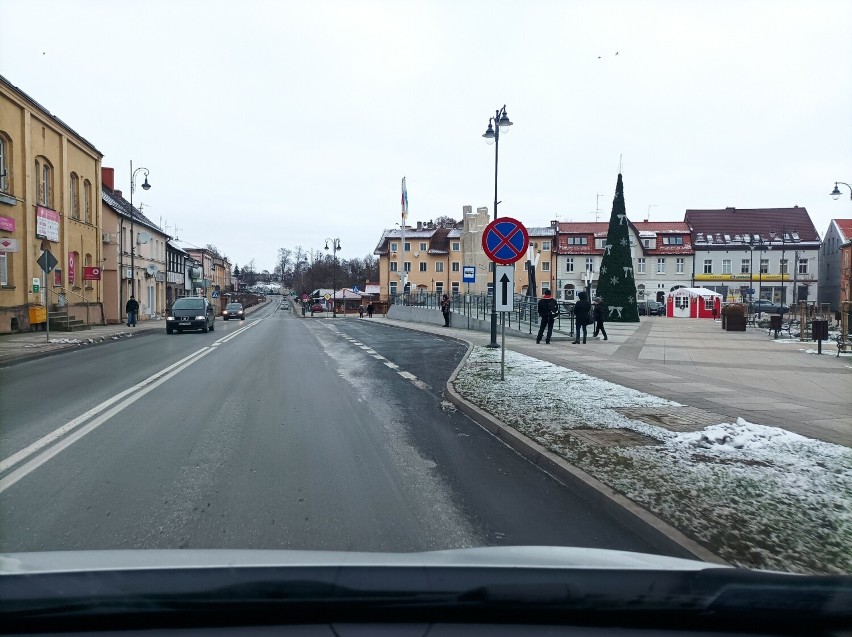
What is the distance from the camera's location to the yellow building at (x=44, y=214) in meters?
26.9

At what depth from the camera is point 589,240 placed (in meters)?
79.3

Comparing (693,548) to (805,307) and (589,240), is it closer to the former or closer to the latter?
(805,307)

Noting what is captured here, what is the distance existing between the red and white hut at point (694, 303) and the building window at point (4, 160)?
44080 millimetres

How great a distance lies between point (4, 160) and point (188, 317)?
9510 millimetres

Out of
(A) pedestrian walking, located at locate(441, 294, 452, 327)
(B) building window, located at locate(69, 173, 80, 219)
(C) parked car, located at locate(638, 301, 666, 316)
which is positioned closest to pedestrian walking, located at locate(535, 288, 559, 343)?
(A) pedestrian walking, located at locate(441, 294, 452, 327)

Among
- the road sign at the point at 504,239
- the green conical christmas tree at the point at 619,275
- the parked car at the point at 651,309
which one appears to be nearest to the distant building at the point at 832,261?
the parked car at the point at 651,309

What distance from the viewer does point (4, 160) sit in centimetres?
2739

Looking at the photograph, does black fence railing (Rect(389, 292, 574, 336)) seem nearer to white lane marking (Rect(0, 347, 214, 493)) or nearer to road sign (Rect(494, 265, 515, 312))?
road sign (Rect(494, 265, 515, 312))

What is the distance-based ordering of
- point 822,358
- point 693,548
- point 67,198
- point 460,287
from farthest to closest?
1. point 460,287
2. point 67,198
3. point 822,358
4. point 693,548

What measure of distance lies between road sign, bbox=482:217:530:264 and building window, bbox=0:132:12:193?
913 inches

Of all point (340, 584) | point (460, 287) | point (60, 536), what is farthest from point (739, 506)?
point (460, 287)

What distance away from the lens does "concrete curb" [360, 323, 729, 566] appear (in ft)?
13.5

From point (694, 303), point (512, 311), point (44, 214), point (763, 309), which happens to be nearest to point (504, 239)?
point (512, 311)

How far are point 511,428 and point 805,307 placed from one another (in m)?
21.5
